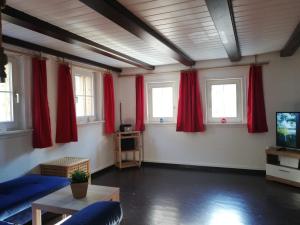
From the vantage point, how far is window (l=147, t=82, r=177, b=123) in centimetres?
511

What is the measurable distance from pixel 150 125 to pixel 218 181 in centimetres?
185

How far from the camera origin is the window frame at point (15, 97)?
10.3ft

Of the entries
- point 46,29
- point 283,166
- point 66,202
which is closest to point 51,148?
point 66,202

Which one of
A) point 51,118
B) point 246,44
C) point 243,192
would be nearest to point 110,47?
point 51,118

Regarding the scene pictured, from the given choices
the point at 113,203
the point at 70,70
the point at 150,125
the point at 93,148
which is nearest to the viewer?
Answer: the point at 113,203

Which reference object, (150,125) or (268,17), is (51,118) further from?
(268,17)

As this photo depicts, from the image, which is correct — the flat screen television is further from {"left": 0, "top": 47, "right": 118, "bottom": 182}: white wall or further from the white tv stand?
{"left": 0, "top": 47, "right": 118, "bottom": 182}: white wall

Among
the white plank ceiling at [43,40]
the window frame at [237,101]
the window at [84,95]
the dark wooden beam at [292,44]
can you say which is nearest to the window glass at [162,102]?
the window frame at [237,101]

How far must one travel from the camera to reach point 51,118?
366cm

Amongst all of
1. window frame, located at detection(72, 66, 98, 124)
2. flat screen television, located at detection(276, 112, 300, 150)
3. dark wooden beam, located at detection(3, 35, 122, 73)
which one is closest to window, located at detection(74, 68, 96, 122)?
window frame, located at detection(72, 66, 98, 124)

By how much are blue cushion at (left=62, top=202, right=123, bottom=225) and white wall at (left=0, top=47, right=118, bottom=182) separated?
6.88 ft

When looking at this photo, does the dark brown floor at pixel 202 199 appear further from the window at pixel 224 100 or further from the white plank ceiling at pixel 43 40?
the white plank ceiling at pixel 43 40

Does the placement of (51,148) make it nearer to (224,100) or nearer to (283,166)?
(224,100)

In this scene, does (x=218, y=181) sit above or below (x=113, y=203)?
below
